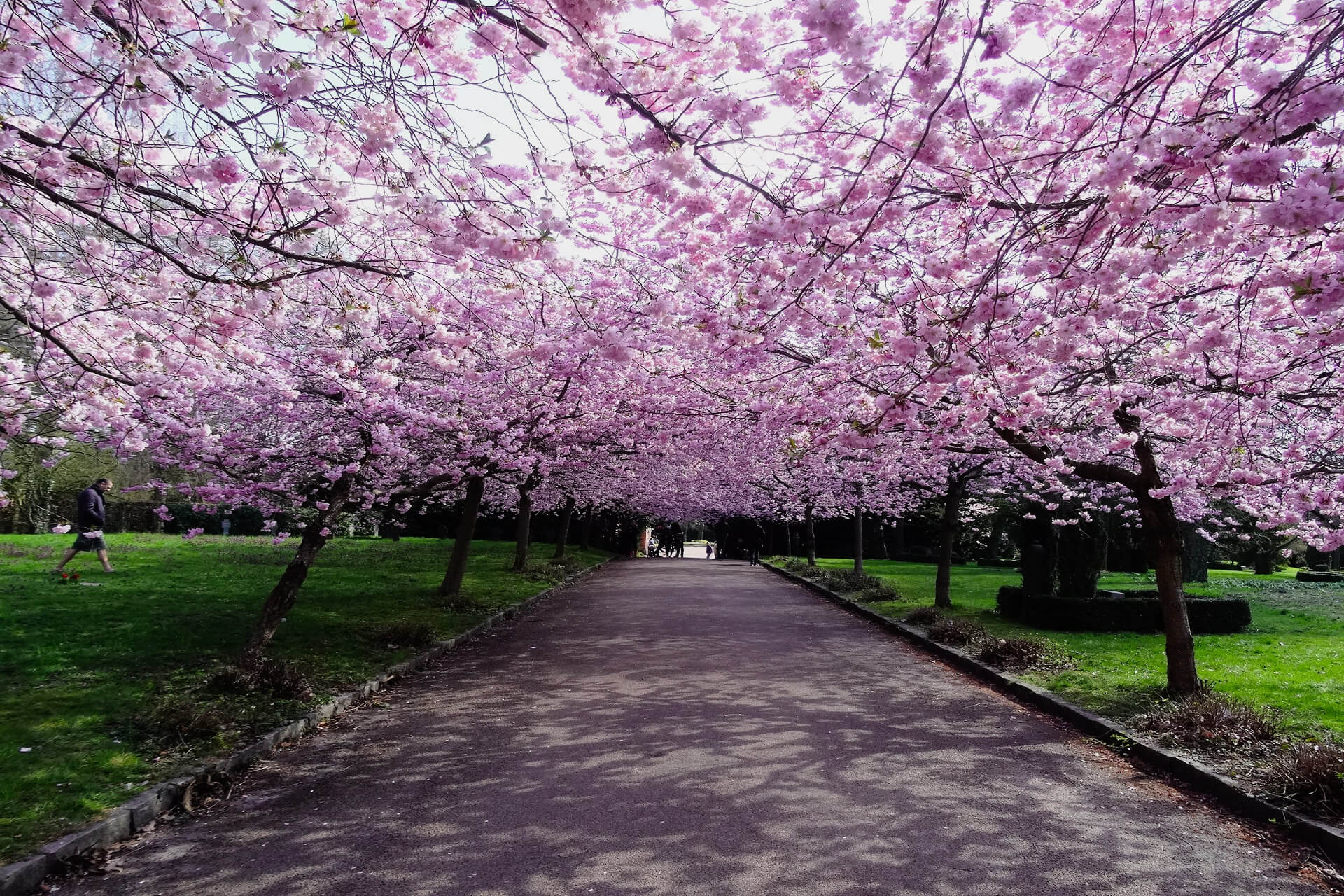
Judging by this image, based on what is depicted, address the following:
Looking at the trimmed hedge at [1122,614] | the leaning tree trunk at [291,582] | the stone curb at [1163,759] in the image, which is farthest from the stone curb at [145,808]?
the trimmed hedge at [1122,614]

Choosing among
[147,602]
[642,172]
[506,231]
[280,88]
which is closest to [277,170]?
[280,88]

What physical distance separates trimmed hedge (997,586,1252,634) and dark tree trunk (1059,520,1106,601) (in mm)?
585

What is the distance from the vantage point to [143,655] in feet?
27.2

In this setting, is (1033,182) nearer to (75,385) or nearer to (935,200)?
(935,200)

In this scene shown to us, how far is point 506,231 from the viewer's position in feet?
17.7

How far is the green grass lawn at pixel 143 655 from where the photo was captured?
16.2 ft

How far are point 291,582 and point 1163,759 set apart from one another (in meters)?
7.80

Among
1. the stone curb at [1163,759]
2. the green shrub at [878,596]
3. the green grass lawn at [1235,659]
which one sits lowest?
the stone curb at [1163,759]

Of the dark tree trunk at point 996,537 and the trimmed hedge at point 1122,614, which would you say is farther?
the dark tree trunk at point 996,537

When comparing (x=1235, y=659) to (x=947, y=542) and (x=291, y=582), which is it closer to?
(x=947, y=542)

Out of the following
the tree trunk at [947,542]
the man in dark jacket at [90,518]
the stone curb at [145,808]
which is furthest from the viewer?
the tree trunk at [947,542]

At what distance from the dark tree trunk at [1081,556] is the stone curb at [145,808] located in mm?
12272

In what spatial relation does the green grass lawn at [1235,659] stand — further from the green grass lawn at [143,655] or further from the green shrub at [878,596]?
the green grass lawn at [143,655]

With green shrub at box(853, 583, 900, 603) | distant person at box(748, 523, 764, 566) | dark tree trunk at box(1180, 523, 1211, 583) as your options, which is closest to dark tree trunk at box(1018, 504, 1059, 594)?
green shrub at box(853, 583, 900, 603)
